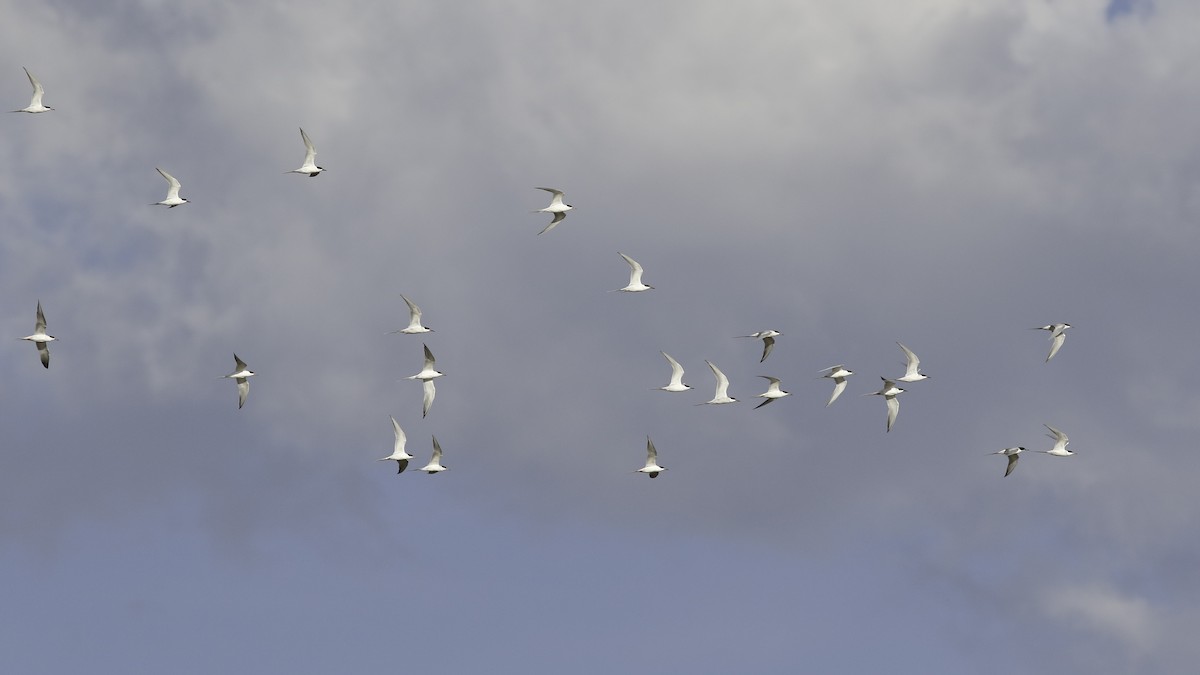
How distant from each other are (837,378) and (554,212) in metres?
19.5

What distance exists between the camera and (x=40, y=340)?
90625mm

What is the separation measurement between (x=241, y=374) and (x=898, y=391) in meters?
33.9

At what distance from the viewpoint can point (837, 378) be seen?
10075 cm

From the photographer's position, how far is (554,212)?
9056cm

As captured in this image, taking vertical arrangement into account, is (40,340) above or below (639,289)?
below

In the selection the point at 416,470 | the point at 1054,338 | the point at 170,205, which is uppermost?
the point at 1054,338

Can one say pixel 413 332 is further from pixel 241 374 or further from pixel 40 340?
pixel 40 340

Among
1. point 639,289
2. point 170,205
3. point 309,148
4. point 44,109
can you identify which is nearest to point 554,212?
point 639,289

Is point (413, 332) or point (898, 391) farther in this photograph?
point (898, 391)

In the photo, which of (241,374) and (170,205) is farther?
(241,374)

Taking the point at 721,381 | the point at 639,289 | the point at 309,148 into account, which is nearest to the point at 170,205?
the point at 309,148

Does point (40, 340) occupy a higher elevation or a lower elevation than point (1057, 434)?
lower

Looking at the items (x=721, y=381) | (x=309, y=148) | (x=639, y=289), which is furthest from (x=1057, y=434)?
(x=309, y=148)

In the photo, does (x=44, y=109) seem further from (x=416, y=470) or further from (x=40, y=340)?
(x=416, y=470)
